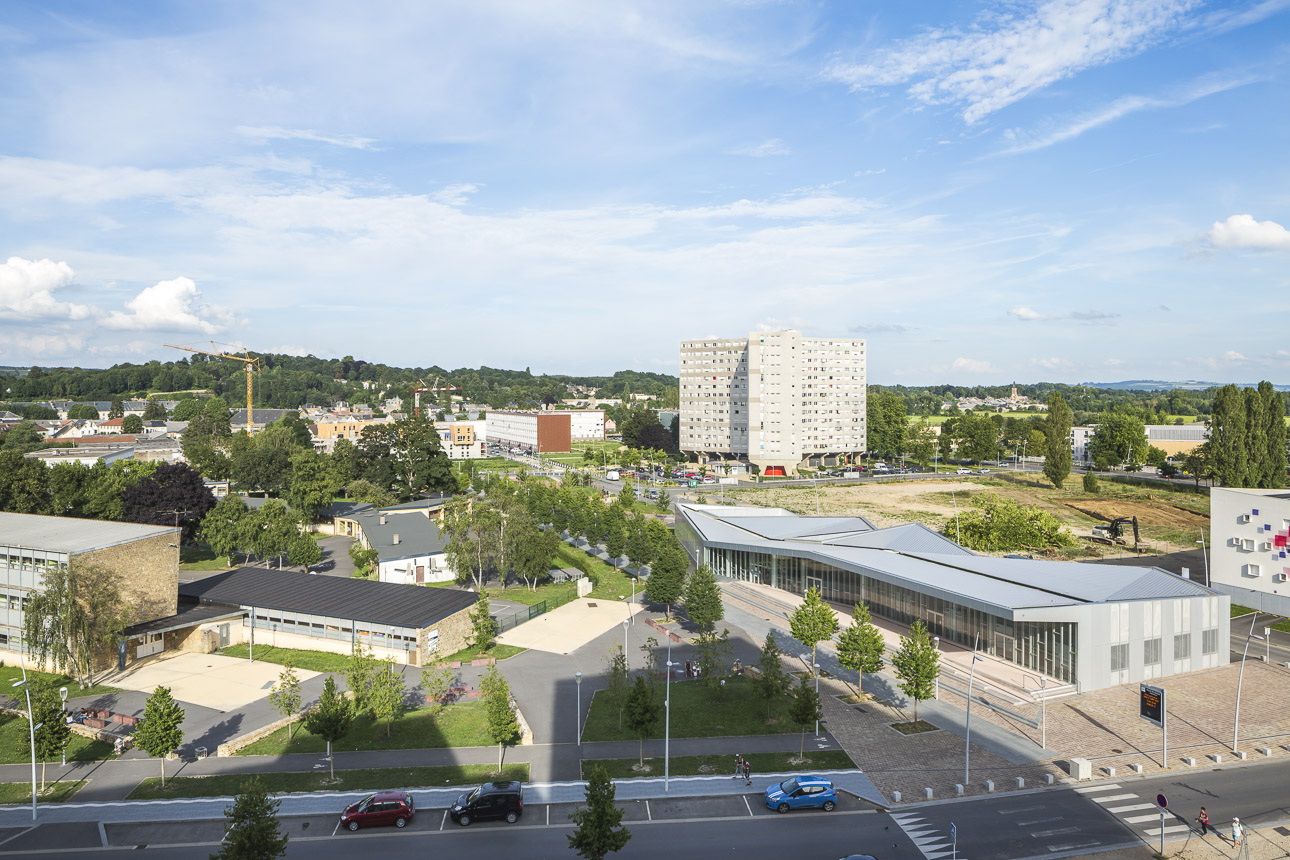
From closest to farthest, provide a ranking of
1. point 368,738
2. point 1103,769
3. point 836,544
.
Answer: point 1103,769 < point 368,738 < point 836,544

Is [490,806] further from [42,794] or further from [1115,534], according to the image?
[1115,534]

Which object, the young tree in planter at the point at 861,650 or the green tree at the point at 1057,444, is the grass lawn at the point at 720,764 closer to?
the young tree in planter at the point at 861,650

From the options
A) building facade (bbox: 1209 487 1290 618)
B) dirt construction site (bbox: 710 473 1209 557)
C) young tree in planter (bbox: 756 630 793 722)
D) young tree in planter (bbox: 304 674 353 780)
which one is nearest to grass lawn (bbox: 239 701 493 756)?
young tree in planter (bbox: 304 674 353 780)

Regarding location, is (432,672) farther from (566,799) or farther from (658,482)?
(658,482)

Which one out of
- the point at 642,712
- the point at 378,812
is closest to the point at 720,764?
the point at 642,712

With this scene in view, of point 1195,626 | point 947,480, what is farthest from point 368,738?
point 947,480
